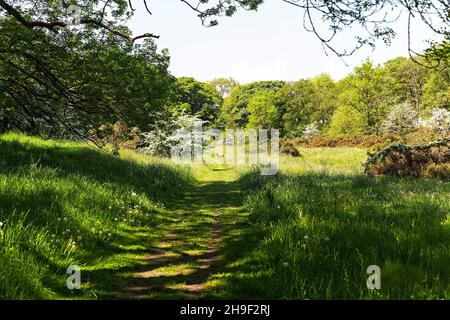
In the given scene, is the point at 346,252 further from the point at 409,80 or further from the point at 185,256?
the point at 409,80

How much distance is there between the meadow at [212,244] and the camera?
14.4 ft

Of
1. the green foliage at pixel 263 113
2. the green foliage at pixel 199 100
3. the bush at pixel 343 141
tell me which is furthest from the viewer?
the green foliage at pixel 199 100

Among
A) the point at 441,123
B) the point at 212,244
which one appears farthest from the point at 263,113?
the point at 212,244

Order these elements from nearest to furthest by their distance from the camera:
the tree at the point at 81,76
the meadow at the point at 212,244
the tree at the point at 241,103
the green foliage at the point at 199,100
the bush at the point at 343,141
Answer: the meadow at the point at 212,244
the tree at the point at 81,76
the bush at the point at 343,141
the green foliage at the point at 199,100
the tree at the point at 241,103

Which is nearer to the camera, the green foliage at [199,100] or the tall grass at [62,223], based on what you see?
the tall grass at [62,223]

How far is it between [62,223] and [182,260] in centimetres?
221

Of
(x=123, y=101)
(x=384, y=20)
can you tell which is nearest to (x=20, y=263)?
(x=384, y=20)

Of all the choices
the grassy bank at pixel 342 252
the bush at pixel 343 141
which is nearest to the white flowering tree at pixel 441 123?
the bush at pixel 343 141

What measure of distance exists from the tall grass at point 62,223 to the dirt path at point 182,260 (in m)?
0.36

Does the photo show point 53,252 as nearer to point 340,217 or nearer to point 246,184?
point 340,217

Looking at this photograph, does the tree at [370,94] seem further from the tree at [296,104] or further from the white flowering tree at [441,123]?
the white flowering tree at [441,123]

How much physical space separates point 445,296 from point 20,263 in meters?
4.63

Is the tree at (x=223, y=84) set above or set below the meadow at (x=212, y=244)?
above

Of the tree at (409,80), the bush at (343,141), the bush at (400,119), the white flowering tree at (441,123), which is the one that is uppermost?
the tree at (409,80)
